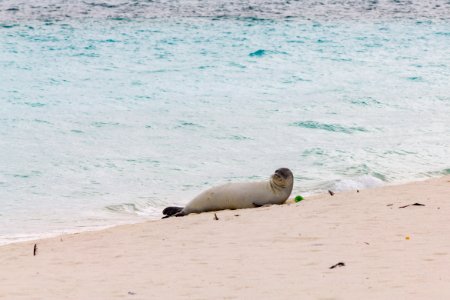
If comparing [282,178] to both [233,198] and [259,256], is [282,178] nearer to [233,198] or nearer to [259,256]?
[233,198]

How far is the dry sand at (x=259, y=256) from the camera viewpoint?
210 inches

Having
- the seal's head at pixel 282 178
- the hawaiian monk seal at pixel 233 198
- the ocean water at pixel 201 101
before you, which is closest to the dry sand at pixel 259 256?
the hawaiian monk seal at pixel 233 198

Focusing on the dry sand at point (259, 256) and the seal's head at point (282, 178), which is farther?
the seal's head at point (282, 178)

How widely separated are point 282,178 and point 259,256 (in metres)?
2.93

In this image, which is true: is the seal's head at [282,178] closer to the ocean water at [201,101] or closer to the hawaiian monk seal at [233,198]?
the hawaiian monk seal at [233,198]

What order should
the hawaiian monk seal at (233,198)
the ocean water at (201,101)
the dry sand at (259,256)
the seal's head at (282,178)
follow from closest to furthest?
the dry sand at (259,256) → the hawaiian monk seal at (233,198) → the seal's head at (282,178) → the ocean water at (201,101)

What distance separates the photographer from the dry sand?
5.32m

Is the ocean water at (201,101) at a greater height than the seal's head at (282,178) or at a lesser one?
lesser

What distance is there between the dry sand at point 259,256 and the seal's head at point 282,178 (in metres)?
0.47

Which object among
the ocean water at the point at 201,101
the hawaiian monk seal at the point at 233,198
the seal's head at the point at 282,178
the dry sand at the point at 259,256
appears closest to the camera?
the dry sand at the point at 259,256

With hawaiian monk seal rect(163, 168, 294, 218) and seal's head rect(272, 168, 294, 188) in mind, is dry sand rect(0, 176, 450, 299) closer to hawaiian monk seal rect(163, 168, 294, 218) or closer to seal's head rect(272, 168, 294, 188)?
hawaiian monk seal rect(163, 168, 294, 218)

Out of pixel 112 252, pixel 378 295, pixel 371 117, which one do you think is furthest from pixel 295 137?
pixel 378 295

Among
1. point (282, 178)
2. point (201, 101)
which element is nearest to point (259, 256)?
point (282, 178)

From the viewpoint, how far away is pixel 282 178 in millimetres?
9227
